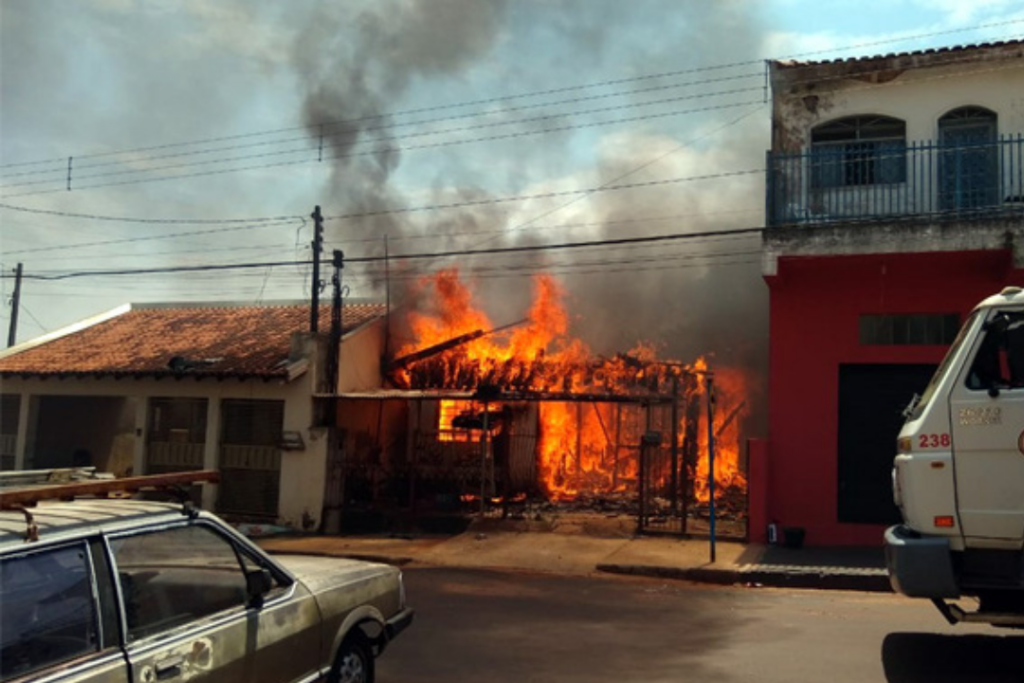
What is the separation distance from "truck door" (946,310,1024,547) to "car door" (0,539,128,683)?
4900 millimetres

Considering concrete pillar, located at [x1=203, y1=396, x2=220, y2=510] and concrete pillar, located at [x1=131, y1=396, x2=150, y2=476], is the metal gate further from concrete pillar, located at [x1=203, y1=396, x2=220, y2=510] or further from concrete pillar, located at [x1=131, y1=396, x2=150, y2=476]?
concrete pillar, located at [x1=131, y1=396, x2=150, y2=476]

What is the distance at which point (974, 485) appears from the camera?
529 centimetres

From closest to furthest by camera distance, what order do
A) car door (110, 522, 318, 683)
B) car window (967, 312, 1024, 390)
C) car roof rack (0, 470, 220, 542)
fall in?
1. car roof rack (0, 470, 220, 542)
2. car door (110, 522, 318, 683)
3. car window (967, 312, 1024, 390)

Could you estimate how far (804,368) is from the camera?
42.9 ft

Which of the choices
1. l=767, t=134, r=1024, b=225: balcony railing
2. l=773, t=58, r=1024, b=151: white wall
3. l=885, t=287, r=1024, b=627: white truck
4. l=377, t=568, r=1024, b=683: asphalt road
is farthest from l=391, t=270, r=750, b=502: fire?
l=885, t=287, r=1024, b=627: white truck

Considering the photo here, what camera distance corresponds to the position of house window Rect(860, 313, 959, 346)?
12.5 meters

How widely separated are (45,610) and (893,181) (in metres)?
13.1

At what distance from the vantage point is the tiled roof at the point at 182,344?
707 inches

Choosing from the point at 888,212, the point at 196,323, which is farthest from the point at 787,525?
the point at 196,323

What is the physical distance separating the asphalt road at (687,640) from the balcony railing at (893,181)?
615 cm

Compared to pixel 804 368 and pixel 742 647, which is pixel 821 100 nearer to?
pixel 804 368

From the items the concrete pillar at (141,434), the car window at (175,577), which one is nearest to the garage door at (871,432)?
the car window at (175,577)

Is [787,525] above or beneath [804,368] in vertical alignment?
beneath

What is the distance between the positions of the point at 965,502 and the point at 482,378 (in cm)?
1316
